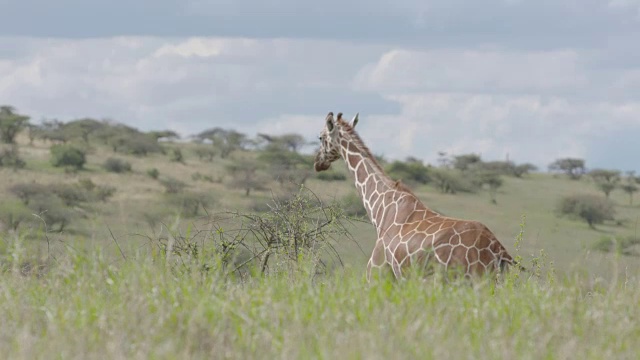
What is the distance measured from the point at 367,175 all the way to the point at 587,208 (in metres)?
37.9

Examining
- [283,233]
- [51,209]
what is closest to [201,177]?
[51,209]

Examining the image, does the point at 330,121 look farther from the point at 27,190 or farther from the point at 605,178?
the point at 605,178

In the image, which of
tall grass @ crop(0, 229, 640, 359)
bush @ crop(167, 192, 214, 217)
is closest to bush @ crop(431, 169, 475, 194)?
bush @ crop(167, 192, 214, 217)

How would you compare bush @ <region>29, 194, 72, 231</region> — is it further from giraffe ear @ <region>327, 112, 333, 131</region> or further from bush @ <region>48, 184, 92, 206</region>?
giraffe ear @ <region>327, 112, 333, 131</region>

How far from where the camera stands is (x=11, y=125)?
58.0m

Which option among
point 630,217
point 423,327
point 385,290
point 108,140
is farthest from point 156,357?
point 108,140

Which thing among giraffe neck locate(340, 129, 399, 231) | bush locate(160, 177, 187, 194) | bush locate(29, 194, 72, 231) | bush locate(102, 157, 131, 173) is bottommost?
bush locate(29, 194, 72, 231)

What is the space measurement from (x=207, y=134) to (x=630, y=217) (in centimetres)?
2824

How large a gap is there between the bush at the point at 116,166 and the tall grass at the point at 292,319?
45773mm

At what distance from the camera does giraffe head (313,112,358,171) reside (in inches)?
402

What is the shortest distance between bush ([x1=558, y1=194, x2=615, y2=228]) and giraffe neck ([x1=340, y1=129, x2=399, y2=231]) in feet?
122

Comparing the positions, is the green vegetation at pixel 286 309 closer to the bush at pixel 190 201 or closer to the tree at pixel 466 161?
the bush at pixel 190 201

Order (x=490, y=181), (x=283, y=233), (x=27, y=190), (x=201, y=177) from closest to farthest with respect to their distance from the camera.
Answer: (x=283, y=233)
(x=27, y=190)
(x=201, y=177)
(x=490, y=181)

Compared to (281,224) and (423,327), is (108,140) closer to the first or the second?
(281,224)
